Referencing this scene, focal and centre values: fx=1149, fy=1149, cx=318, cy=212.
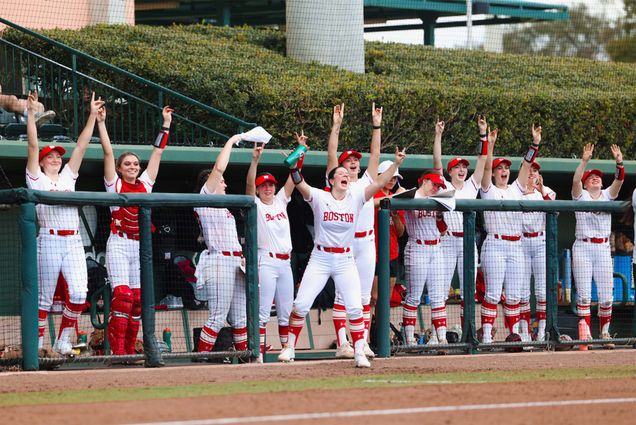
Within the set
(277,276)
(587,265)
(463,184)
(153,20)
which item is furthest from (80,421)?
(153,20)

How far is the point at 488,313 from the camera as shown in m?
10.7

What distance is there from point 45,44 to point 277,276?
19.2ft

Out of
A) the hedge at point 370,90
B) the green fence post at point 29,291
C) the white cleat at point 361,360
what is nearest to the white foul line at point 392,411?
the white cleat at point 361,360

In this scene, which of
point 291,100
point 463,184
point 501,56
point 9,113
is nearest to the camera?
point 463,184

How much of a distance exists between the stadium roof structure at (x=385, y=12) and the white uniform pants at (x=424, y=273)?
12.8 m

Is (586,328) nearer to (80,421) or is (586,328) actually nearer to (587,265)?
(587,265)

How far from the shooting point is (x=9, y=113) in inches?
484

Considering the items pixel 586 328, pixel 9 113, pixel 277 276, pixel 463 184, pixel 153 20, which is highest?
pixel 153 20

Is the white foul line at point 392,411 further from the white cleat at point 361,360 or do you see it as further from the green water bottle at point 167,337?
the green water bottle at point 167,337

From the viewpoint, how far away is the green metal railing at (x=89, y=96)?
12922 millimetres

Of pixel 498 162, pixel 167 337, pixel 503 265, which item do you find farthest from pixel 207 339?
pixel 498 162

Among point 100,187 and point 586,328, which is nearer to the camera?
point 586,328

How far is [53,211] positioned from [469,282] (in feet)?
12.6

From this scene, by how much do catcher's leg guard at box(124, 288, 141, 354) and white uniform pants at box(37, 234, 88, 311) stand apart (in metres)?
Answer: 0.45
